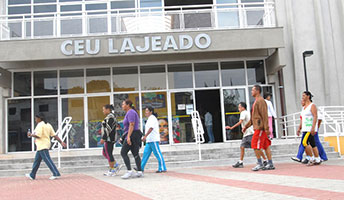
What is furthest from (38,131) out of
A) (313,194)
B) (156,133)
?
(313,194)

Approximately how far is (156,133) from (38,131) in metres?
2.94

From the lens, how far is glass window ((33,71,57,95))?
15.1 meters

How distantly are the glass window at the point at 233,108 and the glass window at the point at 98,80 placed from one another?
5.15 meters

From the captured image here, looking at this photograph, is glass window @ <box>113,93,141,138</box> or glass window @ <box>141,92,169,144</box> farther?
glass window @ <box>113,93,141,138</box>

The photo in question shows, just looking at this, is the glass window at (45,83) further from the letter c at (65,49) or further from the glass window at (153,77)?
the glass window at (153,77)

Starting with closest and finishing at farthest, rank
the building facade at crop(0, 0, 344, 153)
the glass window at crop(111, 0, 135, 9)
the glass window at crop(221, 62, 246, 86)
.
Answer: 1. the building facade at crop(0, 0, 344, 153)
2. the glass window at crop(221, 62, 246, 86)
3. the glass window at crop(111, 0, 135, 9)

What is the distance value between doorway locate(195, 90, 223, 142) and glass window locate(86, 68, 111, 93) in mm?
3951

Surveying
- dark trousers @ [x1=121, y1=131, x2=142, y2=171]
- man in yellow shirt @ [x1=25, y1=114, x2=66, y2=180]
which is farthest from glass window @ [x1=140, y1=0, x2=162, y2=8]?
dark trousers @ [x1=121, y1=131, x2=142, y2=171]

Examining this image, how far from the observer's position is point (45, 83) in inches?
599

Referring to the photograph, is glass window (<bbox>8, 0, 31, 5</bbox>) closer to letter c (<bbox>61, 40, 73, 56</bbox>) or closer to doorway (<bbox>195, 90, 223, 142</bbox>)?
letter c (<bbox>61, 40, 73, 56</bbox>)

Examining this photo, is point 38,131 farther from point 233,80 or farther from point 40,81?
point 233,80

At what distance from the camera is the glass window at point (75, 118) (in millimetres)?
14820

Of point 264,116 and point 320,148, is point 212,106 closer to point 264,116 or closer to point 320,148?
point 320,148

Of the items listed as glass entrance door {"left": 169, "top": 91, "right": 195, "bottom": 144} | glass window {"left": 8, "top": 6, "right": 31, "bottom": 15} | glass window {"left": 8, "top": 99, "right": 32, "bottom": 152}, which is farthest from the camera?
glass window {"left": 8, "top": 6, "right": 31, "bottom": 15}
